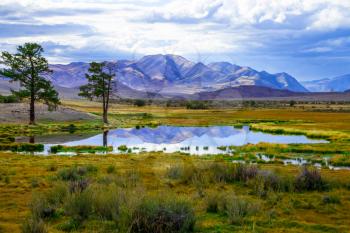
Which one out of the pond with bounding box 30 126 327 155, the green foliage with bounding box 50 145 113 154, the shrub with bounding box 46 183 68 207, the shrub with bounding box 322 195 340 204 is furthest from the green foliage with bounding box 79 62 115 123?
the shrub with bounding box 322 195 340 204

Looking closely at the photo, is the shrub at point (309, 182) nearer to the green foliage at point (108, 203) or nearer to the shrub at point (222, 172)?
the shrub at point (222, 172)

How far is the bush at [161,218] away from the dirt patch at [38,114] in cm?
6837

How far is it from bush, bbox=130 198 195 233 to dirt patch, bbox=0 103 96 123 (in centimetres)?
6837

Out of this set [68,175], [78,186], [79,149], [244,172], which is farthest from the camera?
[79,149]

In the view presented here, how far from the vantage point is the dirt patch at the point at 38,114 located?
76188 millimetres

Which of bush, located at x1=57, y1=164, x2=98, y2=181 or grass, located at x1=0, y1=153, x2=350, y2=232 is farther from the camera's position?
bush, located at x1=57, y1=164, x2=98, y2=181

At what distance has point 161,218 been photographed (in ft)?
35.8

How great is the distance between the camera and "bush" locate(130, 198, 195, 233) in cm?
1084

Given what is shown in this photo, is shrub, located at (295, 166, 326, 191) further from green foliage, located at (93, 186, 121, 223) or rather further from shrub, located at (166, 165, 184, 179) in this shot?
green foliage, located at (93, 186, 121, 223)

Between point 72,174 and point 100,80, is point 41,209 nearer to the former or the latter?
point 72,174

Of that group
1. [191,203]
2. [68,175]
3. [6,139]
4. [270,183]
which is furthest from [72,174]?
[6,139]

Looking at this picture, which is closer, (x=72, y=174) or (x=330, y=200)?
(x=330, y=200)

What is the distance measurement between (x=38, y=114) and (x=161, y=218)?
75393 mm

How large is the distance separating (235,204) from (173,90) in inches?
→ 557
